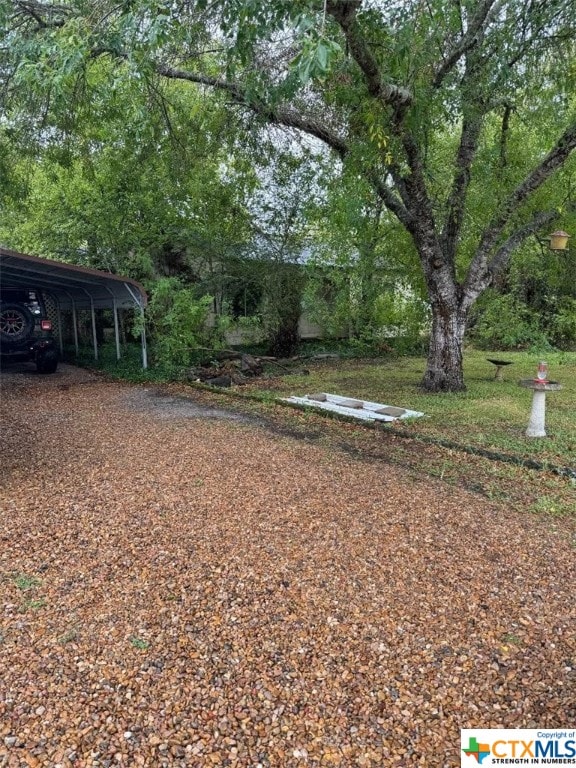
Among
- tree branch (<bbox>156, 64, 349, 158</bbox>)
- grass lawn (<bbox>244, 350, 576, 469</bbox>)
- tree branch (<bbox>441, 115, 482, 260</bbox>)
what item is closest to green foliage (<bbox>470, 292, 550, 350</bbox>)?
grass lawn (<bbox>244, 350, 576, 469</bbox>)

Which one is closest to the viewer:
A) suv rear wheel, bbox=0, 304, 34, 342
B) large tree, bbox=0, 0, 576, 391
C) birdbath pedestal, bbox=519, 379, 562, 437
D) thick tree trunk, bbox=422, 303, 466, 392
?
large tree, bbox=0, 0, 576, 391

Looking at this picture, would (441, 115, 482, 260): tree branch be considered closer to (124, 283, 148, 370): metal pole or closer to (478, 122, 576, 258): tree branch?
(478, 122, 576, 258): tree branch

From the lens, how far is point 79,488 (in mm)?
4352

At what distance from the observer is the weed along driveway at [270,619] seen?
1.93 metres

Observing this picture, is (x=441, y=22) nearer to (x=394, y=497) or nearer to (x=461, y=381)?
(x=394, y=497)

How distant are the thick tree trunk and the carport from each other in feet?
18.1

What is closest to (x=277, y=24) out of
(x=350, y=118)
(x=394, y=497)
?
(x=350, y=118)

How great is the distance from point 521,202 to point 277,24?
5.29m

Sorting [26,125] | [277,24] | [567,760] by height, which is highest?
[26,125]

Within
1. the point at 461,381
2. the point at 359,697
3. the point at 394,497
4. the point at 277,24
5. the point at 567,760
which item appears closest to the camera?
the point at 567,760

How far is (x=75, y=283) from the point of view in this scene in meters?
11.5

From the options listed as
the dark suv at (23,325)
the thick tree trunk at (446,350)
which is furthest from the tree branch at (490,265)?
the dark suv at (23,325)

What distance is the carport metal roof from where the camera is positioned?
9302 mm

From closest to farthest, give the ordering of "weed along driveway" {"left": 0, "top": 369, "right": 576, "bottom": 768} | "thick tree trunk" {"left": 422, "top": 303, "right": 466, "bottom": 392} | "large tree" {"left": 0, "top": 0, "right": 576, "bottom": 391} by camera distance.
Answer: "weed along driveway" {"left": 0, "top": 369, "right": 576, "bottom": 768} → "large tree" {"left": 0, "top": 0, "right": 576, "bottom": 391} → "thick tree trunk" {"left": 422, "top": 303, "right": 466, "bottom": 392}
